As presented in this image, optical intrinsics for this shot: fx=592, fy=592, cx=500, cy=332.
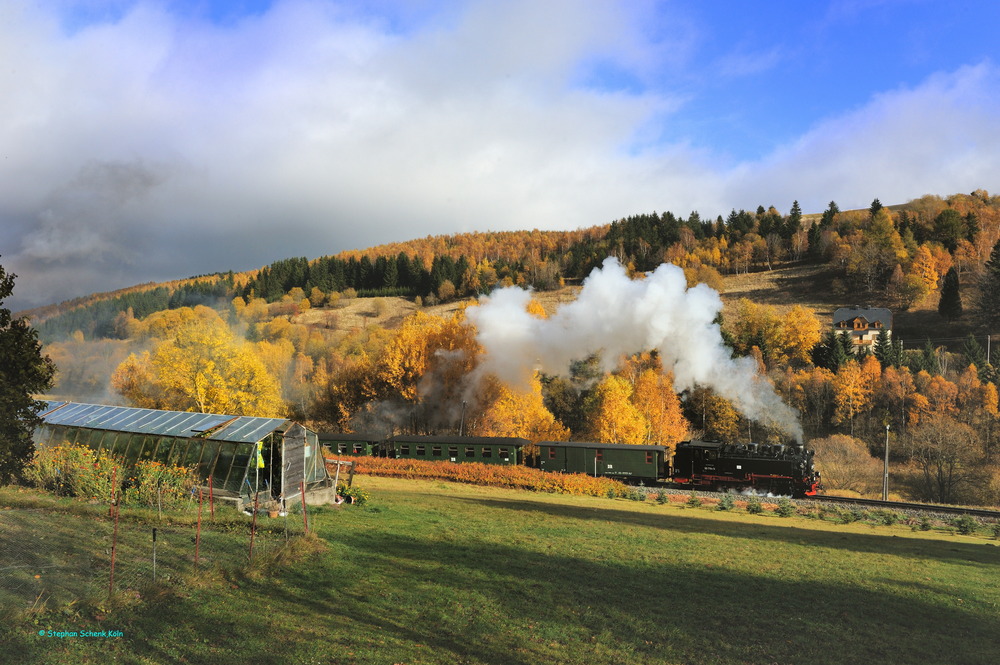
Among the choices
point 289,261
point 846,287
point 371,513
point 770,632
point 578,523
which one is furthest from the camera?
point 289,261

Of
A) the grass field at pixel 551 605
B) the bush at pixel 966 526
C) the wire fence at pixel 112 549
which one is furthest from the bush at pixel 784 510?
the wire fence at pixel 112 549

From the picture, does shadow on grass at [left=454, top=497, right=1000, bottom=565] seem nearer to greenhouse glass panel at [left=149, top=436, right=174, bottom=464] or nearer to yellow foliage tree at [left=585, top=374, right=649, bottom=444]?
greenhouse glass panel at [left=149, top=436, right=174, bottom=464]

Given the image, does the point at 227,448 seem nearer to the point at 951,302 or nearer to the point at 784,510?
the point at 784,510

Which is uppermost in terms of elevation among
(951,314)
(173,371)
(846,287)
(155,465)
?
(846,287)

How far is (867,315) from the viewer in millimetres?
100438

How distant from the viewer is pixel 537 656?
34.7 feet

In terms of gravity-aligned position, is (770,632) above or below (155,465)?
below

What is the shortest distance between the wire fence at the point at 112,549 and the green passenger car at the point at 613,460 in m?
26.3

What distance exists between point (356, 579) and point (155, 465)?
1278 cm

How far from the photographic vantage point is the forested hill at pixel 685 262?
123438 mm

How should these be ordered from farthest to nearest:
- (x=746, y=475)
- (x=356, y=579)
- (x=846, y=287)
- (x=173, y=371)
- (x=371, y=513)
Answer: (x=846, y=287)
(x=173, y=371)
(x=746, y=475)
(x=371, y=513)
(x=356, y=579)

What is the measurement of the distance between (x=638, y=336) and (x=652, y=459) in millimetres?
14285

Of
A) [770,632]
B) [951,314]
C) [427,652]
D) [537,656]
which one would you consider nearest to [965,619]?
[770,632]

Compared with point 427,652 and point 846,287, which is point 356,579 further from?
point 846,287
